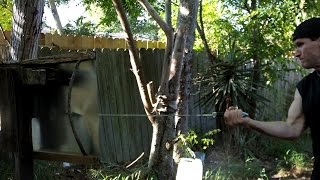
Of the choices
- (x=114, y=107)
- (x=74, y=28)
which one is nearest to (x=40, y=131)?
(x=114, y=107)

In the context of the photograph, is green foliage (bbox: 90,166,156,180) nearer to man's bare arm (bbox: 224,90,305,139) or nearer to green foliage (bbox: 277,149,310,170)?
man's bare arm (bbox: 224,90,305,139)

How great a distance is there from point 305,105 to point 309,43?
14.0 inches

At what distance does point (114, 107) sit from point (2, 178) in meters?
2.38

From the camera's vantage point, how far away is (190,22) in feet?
16.0

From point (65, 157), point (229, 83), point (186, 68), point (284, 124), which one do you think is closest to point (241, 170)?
point (229, 83)

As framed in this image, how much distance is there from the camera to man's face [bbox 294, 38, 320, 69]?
7.93 feet

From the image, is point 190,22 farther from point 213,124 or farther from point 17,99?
point 213,124

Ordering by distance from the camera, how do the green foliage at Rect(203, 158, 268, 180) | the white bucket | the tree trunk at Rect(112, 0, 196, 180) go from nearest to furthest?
1. the white bucket
2. the tree trunk at Rect(112, 0, 196, 180)
3. the green foliage at Rect(203, 158, 268, 180)

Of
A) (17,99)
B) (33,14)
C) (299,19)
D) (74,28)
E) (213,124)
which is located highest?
(74,28)

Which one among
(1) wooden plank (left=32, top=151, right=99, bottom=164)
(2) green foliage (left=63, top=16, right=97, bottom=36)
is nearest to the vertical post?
(1) wooden plank (left=32, top=151, right=99, bottom=164)

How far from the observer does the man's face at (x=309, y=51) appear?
7.93 feet

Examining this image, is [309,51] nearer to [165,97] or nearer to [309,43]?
[309,43]

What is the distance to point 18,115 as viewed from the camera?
8.02 ft

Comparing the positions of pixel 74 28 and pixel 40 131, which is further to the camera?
pixel 74 28
